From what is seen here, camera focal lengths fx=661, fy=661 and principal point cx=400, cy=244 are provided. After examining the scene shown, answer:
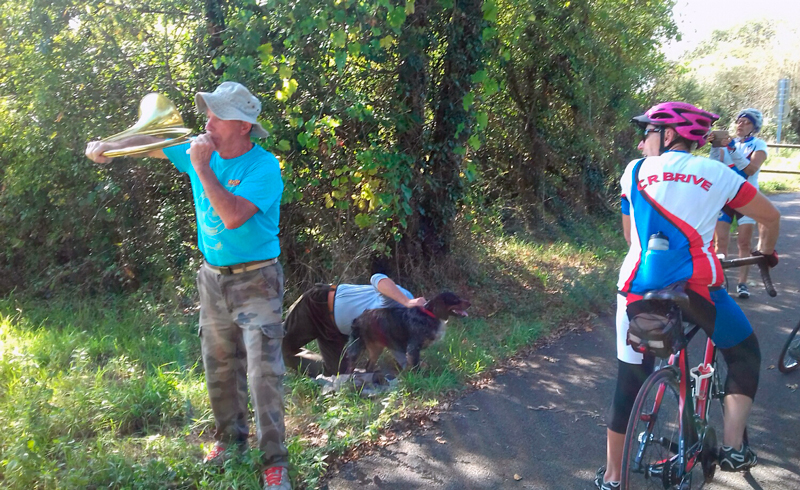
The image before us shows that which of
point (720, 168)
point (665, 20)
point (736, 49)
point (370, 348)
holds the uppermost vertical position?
point (736, 49)

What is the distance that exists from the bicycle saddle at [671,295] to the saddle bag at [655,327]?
0.08ft

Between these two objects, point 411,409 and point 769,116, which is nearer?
point 411,409

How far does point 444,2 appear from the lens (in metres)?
6.17

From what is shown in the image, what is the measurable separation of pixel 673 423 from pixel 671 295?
2.31 ft

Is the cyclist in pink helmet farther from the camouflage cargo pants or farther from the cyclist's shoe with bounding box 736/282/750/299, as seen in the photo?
the cyclist's shoe with bounding box 736/282/750/299

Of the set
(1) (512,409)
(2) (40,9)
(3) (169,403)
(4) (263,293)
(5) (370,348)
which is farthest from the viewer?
(2) (40,9)

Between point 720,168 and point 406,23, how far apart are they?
4130 millimetres

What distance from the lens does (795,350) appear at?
5168 mm

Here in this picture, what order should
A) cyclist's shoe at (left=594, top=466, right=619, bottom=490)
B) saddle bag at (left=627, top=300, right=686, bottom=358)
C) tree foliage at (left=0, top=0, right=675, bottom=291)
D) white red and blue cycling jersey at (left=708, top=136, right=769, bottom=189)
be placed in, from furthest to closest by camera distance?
white red and blue cycling jersey at (left=708, top=136, right=769, bottom=189) → tree foliage at (left=0, top=0, right=675, bottom=291) → cyclist's shoe at (left=594, top=466, right=619, bottom=490) → saddle bag at (left=627, top=300, right=686, bottom=358)

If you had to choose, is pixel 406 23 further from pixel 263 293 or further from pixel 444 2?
pixel 263 293

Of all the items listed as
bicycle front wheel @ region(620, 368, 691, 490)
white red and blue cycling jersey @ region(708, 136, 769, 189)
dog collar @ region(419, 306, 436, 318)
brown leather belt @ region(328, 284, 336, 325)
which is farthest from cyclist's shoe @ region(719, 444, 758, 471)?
white red and blue cycling jersey @ region(708, 136, 769, 189)

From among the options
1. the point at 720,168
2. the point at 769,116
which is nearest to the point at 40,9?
the point at 720,168

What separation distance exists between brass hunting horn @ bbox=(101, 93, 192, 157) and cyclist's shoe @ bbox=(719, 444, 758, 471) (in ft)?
11.1

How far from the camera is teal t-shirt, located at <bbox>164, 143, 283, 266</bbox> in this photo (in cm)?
342
